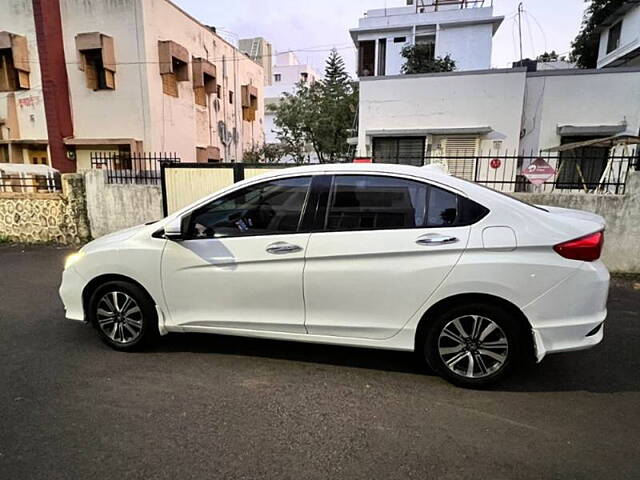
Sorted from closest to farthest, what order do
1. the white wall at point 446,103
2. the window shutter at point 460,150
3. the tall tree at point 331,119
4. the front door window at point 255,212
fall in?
the front door window at point 255,212 < the window shutter at point 460,150 < the white wall at point 446,103 < the tall tree at point 331,119

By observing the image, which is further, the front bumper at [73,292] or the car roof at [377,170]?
the front bumper at [73,292]

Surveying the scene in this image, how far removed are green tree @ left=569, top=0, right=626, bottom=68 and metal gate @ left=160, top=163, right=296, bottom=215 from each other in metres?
24.1

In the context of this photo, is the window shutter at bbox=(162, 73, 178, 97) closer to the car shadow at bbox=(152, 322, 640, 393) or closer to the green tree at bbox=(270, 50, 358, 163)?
the green tree at bbox=(270, 50, 358, 163)

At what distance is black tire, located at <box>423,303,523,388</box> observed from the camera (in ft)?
9.38

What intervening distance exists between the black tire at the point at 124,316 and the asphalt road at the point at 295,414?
0.15 metres

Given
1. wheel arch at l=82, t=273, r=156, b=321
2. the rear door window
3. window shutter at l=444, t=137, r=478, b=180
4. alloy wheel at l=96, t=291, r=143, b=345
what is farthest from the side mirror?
window shutter at l=444, t=137, r=478, b=180

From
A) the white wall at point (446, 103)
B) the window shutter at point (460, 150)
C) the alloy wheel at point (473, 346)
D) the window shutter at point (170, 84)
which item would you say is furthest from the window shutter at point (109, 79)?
the alloy wheel at point (473, 346)

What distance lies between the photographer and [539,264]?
2732mm

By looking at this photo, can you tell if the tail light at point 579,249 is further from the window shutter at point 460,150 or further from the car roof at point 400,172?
the window shutter at point 460,150

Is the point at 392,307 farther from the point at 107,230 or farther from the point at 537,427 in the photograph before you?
the point at 107,230

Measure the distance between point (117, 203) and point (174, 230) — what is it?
5.94 m

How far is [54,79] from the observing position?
44.0 feet

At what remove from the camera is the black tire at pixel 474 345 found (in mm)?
2859

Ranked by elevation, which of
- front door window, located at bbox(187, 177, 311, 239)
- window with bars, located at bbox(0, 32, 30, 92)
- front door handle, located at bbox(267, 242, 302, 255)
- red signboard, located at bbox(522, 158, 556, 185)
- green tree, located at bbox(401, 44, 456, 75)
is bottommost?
front door handle, located at bbox(267, 242, 302, 255)
